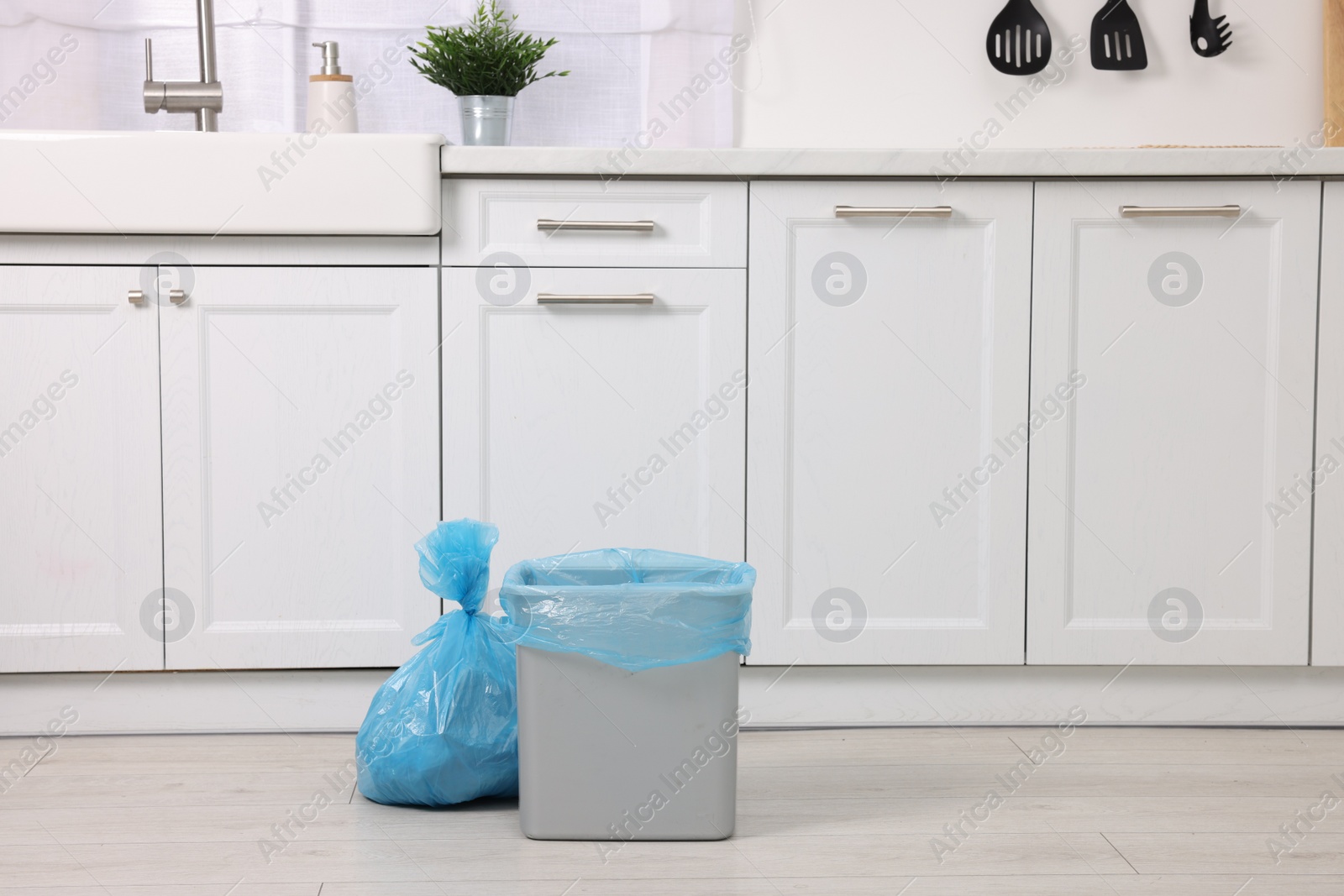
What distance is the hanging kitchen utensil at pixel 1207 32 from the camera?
6.93 ft

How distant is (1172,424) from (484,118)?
1.19 metres

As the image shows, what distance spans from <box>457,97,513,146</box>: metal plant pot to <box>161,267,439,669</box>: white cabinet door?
337 mm

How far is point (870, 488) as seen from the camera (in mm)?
1654

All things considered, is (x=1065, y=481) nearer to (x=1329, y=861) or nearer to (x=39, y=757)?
(x=1329, y=861)

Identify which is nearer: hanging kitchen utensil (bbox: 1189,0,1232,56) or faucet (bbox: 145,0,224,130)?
faucet (bbox: 145,0,224,130)

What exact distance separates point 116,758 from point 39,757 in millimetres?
110

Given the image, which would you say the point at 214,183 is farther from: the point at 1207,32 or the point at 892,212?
the point at 1207,32

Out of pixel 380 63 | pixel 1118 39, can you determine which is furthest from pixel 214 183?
pixel 1118 39

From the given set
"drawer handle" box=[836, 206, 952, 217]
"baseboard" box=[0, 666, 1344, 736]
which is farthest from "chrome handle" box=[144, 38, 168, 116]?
"drawer handle" box=[836, 206, 952, 217]

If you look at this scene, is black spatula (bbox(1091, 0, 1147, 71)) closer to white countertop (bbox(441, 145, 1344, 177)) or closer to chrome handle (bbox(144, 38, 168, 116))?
white countertop (bbox(441, 145, 1344, 177))

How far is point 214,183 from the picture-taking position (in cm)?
154

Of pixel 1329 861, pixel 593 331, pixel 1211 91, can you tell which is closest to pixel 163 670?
pixel 593 331

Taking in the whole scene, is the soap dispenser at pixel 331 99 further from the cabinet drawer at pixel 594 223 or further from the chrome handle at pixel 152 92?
the cabinet drawer at pixel 594 223

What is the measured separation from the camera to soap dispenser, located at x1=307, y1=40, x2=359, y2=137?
74.0 inches
